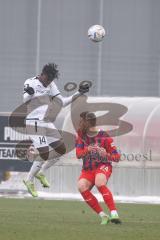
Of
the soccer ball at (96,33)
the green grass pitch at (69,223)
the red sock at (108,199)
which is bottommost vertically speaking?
the green grass pitch at (69,223)

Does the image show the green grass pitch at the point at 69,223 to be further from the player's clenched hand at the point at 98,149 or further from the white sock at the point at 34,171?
the player's clenched hand at the point at 98,149

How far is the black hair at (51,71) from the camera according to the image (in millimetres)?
19297

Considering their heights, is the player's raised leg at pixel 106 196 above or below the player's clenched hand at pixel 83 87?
below

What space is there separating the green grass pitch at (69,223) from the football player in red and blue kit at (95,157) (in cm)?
→ 44

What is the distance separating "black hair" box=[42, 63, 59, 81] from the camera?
1930cm

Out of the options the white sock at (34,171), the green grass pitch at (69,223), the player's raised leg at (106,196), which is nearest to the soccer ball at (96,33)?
the white sock at (34,171)

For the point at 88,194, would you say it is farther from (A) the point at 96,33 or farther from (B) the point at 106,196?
(A) the point at 96,33

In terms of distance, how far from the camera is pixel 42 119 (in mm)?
20094

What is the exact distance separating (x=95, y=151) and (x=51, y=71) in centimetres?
439

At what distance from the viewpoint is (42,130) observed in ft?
65.7

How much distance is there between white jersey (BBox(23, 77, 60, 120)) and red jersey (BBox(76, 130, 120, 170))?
403 centimetres

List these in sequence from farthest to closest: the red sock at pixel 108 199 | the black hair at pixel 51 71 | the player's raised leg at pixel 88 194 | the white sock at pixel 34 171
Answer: the white sock at pixel 34 171
the black hair at pixel 51 71
the player's raised leg at pixel 88 194
the red sock at pixel 108 199

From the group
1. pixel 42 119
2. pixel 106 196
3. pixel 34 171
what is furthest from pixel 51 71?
pixel 106 196

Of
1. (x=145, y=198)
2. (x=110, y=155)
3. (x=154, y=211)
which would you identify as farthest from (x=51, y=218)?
(x=145, y=198)
